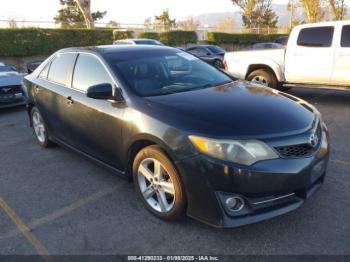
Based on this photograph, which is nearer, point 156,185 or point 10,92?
point 156,185

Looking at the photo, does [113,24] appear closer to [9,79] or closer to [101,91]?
[9,79]

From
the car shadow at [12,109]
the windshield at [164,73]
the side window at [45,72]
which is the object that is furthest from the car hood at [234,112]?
the car shadow at [12,109]

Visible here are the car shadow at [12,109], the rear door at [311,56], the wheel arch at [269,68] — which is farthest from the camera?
the car shadow at [12,109]

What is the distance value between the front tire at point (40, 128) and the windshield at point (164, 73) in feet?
6.80

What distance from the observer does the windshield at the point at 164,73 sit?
385 cm

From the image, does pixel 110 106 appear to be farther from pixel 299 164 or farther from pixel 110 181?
pixel 299 164

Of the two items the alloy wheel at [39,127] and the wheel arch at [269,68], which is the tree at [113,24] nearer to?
the wheel arch at [269,68]

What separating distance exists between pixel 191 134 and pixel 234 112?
1.65 ft

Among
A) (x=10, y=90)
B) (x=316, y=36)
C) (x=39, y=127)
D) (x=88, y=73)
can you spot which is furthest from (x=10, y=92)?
(x=316, y=36)

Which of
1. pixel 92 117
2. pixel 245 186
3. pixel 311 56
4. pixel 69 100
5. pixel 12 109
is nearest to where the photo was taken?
pixel 245 186

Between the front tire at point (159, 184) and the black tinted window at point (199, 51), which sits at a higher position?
the black tinted window at point (199, 51)

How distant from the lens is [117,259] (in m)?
2.92

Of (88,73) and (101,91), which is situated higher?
(88,73)

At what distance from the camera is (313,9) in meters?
42.8
